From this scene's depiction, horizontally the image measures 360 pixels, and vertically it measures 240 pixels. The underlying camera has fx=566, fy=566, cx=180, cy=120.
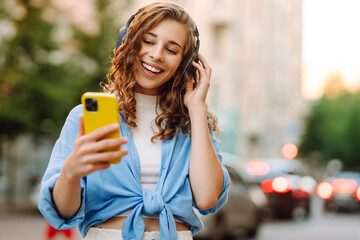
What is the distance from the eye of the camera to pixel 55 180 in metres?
1.87

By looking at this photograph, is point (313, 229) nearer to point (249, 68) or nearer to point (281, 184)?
point (281, 184)

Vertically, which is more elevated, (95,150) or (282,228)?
(95,150)

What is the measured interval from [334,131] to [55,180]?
171ft

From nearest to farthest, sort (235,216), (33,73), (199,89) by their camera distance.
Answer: (199,89), (235,216), (33,73)

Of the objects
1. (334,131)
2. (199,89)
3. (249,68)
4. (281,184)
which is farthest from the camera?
(334,131)

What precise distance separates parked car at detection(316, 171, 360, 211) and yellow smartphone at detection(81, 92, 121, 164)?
22010 millimetres

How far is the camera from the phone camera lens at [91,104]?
5.55 ft

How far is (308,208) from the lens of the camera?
63.9ft

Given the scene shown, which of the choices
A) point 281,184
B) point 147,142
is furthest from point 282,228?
point 147,142

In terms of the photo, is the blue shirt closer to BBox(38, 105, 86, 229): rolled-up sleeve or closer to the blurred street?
BBox(38, 105, 86, 229): rolled-up sleeve

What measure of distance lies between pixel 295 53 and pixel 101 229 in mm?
63202

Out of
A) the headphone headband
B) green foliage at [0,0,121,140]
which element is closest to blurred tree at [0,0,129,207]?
green foliage at [0,0,121,140]

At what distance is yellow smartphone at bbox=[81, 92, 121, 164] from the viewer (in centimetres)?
167

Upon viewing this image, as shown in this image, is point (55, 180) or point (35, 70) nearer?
point (55, 180)
